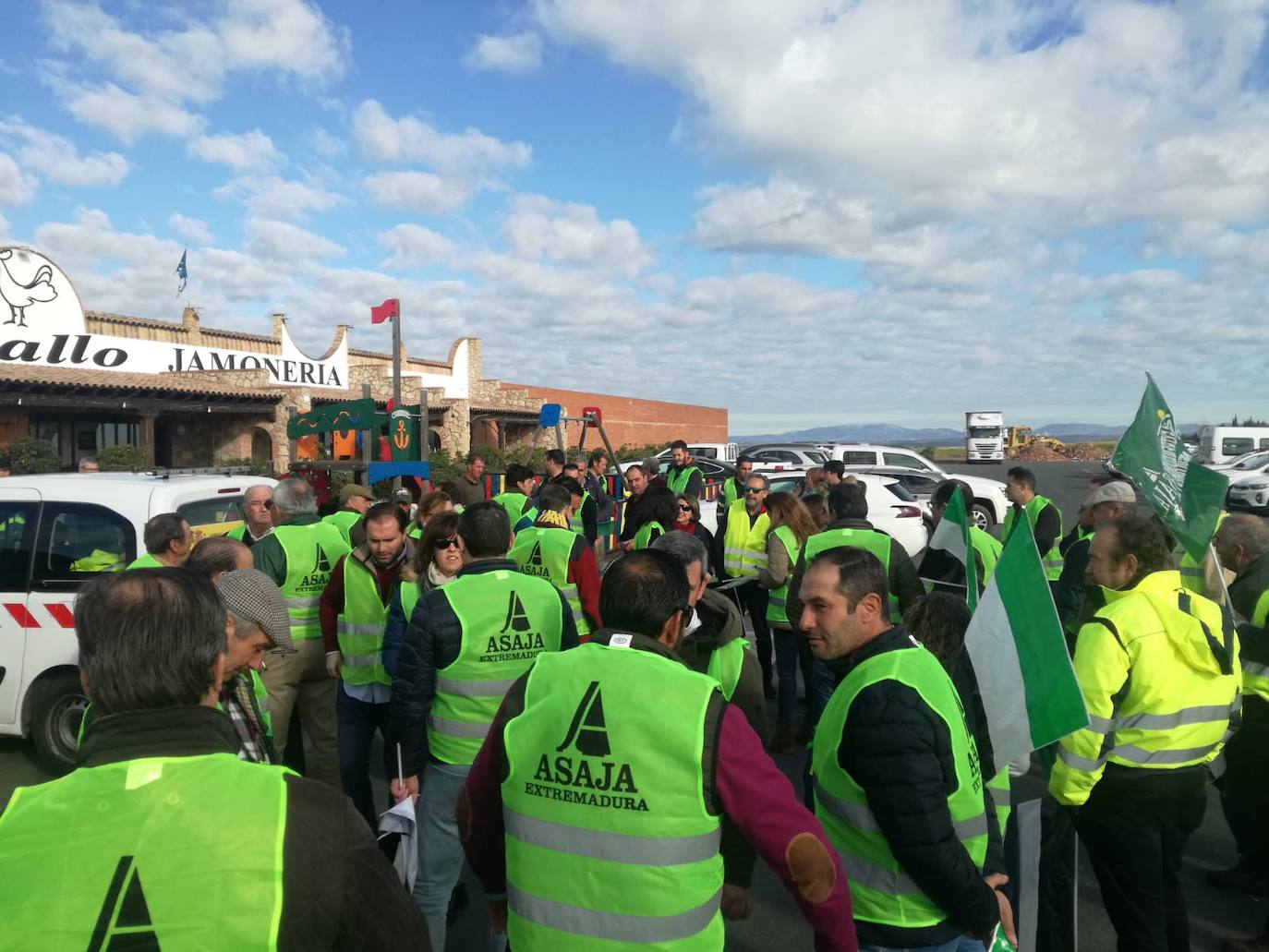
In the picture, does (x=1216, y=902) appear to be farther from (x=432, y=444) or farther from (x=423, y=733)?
(x=432, y=444)

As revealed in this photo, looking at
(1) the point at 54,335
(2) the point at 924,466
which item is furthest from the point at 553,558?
(1) the point at 54,335

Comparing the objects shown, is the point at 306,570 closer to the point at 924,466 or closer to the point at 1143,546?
the point at 1143,546

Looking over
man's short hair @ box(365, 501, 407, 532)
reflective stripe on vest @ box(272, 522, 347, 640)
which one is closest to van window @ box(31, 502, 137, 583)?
reflective stripe on vest @ box(272, 522, 347, 640)

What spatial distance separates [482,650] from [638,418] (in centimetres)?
4412

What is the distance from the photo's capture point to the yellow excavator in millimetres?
74438

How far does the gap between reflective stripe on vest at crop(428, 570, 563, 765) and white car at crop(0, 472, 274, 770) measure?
3.09 meters

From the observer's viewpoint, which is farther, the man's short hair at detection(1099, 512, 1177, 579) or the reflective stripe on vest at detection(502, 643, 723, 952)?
the man's short hair at detection(1099, 512, 1177, 579)

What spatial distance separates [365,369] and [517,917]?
29666 millimetres

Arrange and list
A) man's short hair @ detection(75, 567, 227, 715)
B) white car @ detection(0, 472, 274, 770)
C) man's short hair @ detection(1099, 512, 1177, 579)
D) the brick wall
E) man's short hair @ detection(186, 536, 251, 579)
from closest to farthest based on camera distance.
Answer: man's short hair @ detection(75, 567, 227, 715) → man's short hair @ detection(1099, 512, 1177, 579) → man's short hair @ detection(186, 536, 251, 579) → white car @ detection(0, 472, 274, 770) → the brick wall

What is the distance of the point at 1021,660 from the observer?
2594mm

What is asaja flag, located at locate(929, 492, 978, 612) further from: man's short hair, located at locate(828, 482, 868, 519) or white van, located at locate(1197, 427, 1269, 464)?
white van, located at locate(1197, 427, 1269, 464)

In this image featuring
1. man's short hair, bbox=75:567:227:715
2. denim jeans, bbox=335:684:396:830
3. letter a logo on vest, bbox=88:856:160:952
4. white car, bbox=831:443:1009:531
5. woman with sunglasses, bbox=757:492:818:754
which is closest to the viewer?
letter a logo on vest, bbox=88:856:160:952

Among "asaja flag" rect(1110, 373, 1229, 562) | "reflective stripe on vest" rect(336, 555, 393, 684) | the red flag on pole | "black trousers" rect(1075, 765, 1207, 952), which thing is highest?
the red flag on pole

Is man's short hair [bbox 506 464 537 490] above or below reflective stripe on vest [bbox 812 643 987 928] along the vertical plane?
above
